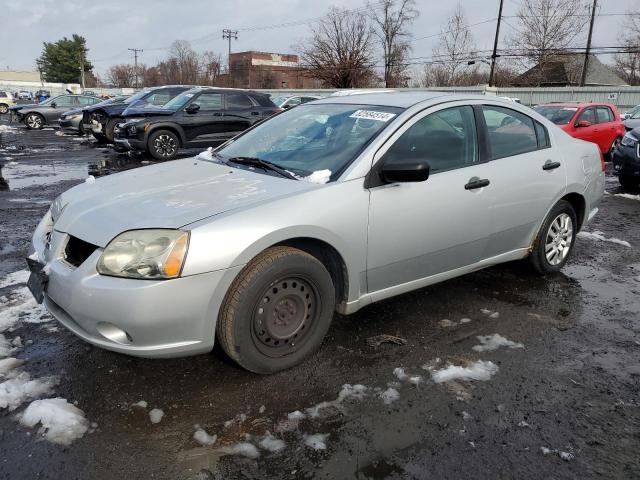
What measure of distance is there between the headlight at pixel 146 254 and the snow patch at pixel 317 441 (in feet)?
3.33

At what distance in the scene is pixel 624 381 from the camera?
3.01 m

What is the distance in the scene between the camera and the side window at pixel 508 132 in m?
3.94

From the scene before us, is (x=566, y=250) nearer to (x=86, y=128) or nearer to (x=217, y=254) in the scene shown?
(x=217, y=254)

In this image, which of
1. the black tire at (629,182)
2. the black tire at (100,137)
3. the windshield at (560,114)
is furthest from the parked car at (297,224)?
the black tire at (100,137)

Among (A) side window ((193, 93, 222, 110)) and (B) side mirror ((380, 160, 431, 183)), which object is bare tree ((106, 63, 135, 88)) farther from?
(B) side mirror ((380, 160, 431, 183))

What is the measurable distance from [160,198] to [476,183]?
7.09ft

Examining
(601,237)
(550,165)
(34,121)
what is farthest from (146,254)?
(34,121)

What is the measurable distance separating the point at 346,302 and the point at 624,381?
66.6 inches

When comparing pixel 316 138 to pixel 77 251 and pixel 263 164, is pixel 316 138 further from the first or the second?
pixel 77 251

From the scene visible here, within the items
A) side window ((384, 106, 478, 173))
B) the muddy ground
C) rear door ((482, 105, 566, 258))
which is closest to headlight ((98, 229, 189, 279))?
the muddy ground

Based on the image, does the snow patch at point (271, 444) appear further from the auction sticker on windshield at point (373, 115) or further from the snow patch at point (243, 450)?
the auction sticker on windshield at point (373, 115)

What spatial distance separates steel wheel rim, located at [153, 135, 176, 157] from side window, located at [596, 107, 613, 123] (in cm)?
1065

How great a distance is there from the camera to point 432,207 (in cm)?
342

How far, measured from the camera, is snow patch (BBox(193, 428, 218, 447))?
2.42 m
